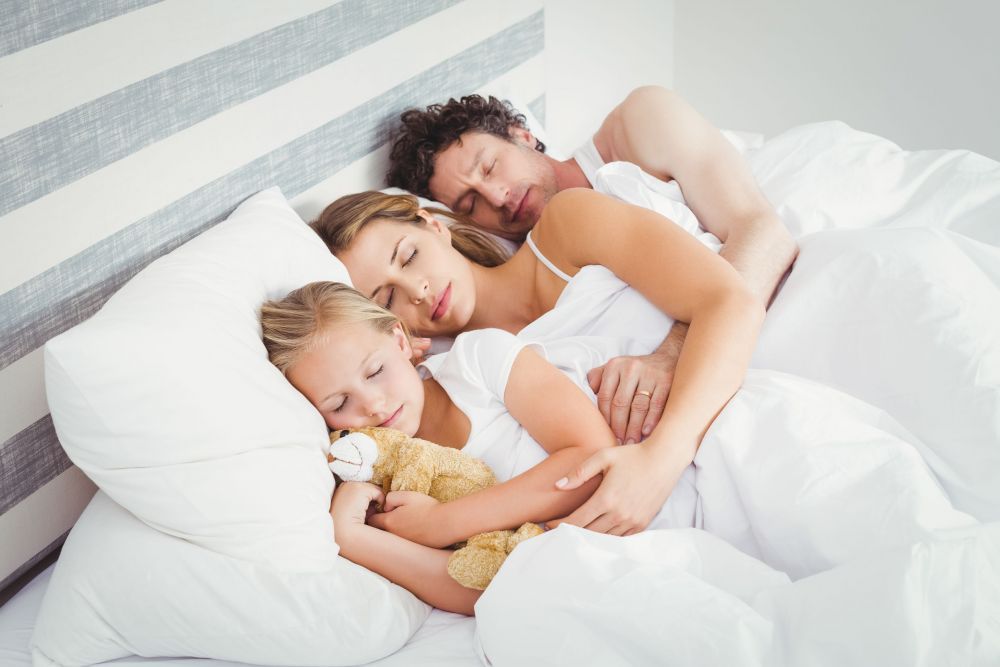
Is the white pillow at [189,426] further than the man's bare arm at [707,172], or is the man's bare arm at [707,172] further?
the man's bare arm at [707,172]

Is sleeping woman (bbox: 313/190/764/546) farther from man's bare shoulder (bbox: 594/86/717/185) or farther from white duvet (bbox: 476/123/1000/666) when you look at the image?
man's bare shoulder (bbox: 594/86/717/185)

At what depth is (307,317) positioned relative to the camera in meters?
1.35

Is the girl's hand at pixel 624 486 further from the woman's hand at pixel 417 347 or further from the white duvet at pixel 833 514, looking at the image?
the woman's hand at pixel 417 347

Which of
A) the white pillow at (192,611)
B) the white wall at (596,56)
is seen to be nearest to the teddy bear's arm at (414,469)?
the white pillow at (192,611)

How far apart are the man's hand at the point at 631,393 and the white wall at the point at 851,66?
233cm

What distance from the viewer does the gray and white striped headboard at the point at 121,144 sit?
1194 mm

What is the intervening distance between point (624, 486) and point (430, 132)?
0.98 m

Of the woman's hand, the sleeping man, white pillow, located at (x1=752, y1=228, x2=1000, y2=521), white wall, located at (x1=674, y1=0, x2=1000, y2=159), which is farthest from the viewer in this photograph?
white wall, located at (x1=674, y1=0, x2=1000, y2=159)

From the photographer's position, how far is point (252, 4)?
1548mm

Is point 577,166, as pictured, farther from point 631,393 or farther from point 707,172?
point 631,393

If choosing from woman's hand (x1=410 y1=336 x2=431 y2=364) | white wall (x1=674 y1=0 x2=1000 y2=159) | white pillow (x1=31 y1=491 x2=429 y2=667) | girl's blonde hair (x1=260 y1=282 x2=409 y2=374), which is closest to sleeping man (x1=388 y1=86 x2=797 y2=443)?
woman's hand (x1=410 y1=336 x2=431 y2=364)

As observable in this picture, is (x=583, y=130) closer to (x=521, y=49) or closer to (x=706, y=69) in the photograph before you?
(x=521, y=49)

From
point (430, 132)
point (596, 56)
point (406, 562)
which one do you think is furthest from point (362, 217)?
point (596, 56)

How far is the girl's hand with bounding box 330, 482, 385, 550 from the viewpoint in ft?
4.14
